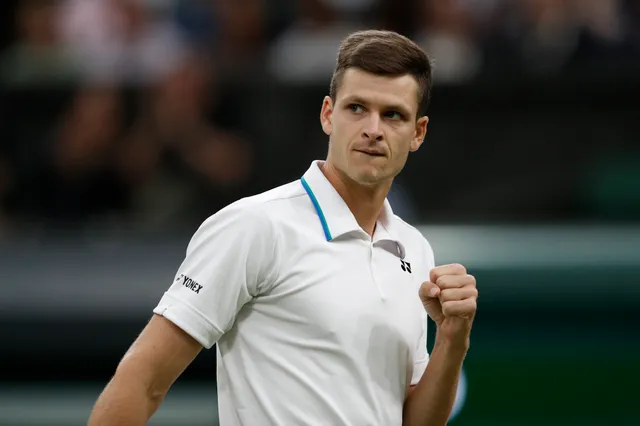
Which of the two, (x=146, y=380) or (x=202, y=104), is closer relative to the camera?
(x=146, y=380)

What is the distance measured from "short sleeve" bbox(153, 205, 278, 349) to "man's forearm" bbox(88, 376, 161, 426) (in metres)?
0.19

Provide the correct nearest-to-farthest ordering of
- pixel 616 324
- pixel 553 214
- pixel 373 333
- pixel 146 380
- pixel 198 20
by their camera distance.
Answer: pixel 146 380
pixel 373 333
pixel 616 324
pixel 553 214
pixel 198 20

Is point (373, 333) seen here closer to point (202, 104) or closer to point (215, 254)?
point (215, 254)

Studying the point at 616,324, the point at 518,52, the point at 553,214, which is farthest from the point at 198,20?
the point at 616,324

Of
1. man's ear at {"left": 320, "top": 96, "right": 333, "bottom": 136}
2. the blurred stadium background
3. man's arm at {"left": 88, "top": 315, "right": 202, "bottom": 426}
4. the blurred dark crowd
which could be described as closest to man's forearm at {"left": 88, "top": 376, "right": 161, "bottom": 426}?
man's arm at {"left": 88, "top": 315, "right": 202, "bottom": 426}

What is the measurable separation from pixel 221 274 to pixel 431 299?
0.57 meters

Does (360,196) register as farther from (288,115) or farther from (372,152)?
(288,115)

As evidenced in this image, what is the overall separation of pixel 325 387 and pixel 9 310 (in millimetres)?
4057

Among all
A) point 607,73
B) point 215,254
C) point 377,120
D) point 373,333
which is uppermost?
point 607,73

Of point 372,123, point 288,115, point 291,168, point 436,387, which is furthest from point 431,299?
point 288,115

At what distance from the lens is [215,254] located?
2.97 meters

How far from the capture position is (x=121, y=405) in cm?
285

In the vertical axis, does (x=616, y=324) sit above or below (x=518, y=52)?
below

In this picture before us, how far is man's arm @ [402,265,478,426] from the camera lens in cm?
309
